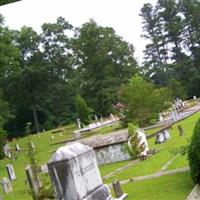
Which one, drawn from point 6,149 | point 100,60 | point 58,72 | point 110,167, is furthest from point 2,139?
point 110,167

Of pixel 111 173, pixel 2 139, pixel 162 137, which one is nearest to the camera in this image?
pixel 111 173

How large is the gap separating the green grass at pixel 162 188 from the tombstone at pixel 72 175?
514 millimetres

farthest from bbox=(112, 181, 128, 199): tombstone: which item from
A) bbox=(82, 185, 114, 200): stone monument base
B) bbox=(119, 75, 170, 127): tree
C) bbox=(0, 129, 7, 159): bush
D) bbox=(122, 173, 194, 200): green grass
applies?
bbox=(0, 129, 7, 159): bush

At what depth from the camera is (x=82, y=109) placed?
15.9 metres

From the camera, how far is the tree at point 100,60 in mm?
14625

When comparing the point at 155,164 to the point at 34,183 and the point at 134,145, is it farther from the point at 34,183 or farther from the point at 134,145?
the point at 34,183

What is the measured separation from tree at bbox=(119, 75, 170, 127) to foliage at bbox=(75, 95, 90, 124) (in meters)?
1.24

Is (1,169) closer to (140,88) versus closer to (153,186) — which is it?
(140,88)

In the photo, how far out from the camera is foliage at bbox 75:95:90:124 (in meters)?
14.9

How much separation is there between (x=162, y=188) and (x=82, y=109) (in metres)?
9.78

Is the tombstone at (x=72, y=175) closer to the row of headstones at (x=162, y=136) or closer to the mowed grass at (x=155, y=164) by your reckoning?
the mowed grass at (x=155, y=164)

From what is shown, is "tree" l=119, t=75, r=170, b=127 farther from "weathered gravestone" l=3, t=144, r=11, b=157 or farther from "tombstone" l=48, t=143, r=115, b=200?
"tombstone" l=48, t=143, r=115, b=200

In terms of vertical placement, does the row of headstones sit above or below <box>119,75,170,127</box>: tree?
below

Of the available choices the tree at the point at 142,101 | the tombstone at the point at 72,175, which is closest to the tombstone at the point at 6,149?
the tree at the point at 142,101
